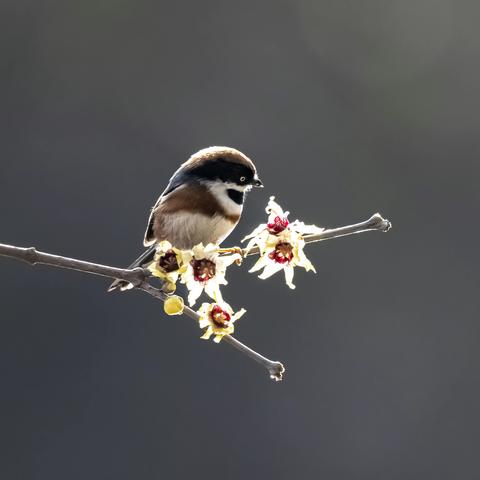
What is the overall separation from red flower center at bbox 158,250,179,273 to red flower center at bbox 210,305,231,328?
0.13m

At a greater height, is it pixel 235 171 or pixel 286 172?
pixel 286 172

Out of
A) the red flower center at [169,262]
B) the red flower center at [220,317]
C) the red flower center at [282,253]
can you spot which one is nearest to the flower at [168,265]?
the red flower center at [169,262]

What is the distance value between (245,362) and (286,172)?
Answer: 3584mm

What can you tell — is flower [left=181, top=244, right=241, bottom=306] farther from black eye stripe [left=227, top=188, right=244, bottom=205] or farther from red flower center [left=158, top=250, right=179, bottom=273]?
black eye stripe [left=227, top=188, right=244, bottom=205]

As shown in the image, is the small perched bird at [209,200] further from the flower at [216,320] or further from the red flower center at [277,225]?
the flower at [216,320]

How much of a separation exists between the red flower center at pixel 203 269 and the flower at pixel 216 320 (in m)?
0.06

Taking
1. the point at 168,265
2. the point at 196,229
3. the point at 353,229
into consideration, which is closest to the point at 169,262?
the point at 168,265

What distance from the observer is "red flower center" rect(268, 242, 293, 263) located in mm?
2168

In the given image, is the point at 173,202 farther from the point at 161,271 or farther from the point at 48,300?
the point at 48,300

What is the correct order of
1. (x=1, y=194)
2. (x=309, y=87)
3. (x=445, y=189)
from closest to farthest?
(x=1, y=194) < (x=445, y=189) < (x=309, y=87)

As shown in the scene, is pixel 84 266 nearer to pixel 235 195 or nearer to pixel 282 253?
pixel 282 253

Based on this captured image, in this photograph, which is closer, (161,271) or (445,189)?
(161,271)

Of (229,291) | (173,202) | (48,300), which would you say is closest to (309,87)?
(229,291)

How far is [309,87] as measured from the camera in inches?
695
